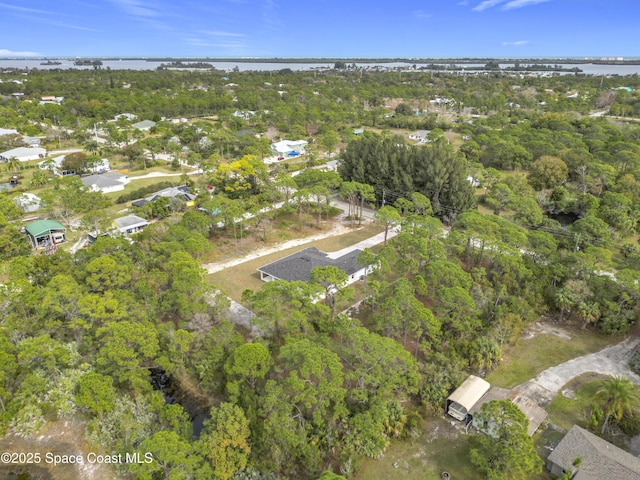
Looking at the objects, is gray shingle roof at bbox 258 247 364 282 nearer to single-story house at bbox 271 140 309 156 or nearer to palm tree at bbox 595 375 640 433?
palm tree at bbox 595 375 640 433

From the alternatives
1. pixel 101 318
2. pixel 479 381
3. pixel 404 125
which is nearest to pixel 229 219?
pixel 101 318

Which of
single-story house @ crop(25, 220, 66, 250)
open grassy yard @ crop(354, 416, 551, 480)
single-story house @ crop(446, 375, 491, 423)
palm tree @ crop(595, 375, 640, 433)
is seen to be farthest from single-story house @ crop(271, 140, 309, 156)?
palm tree @ crop(595, 375, 640, 433)

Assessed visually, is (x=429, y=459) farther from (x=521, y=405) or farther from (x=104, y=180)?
(x=104, y=180)

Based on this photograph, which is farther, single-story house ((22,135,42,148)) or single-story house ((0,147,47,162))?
single-story house ((22,135,42,148))

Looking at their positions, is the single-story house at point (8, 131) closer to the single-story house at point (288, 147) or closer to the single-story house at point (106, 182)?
the single-story house at point (106, 182)

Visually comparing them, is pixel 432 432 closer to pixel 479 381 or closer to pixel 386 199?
pixel 479 381

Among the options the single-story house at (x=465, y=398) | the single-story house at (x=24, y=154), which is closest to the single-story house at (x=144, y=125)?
the single-story house at (x=24, y=154)

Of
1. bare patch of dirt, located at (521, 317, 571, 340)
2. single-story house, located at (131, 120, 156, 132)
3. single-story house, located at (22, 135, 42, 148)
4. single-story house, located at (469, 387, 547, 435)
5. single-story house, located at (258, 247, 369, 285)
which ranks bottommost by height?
bare patch of dirt, located at (521, 317, 571, 340)
